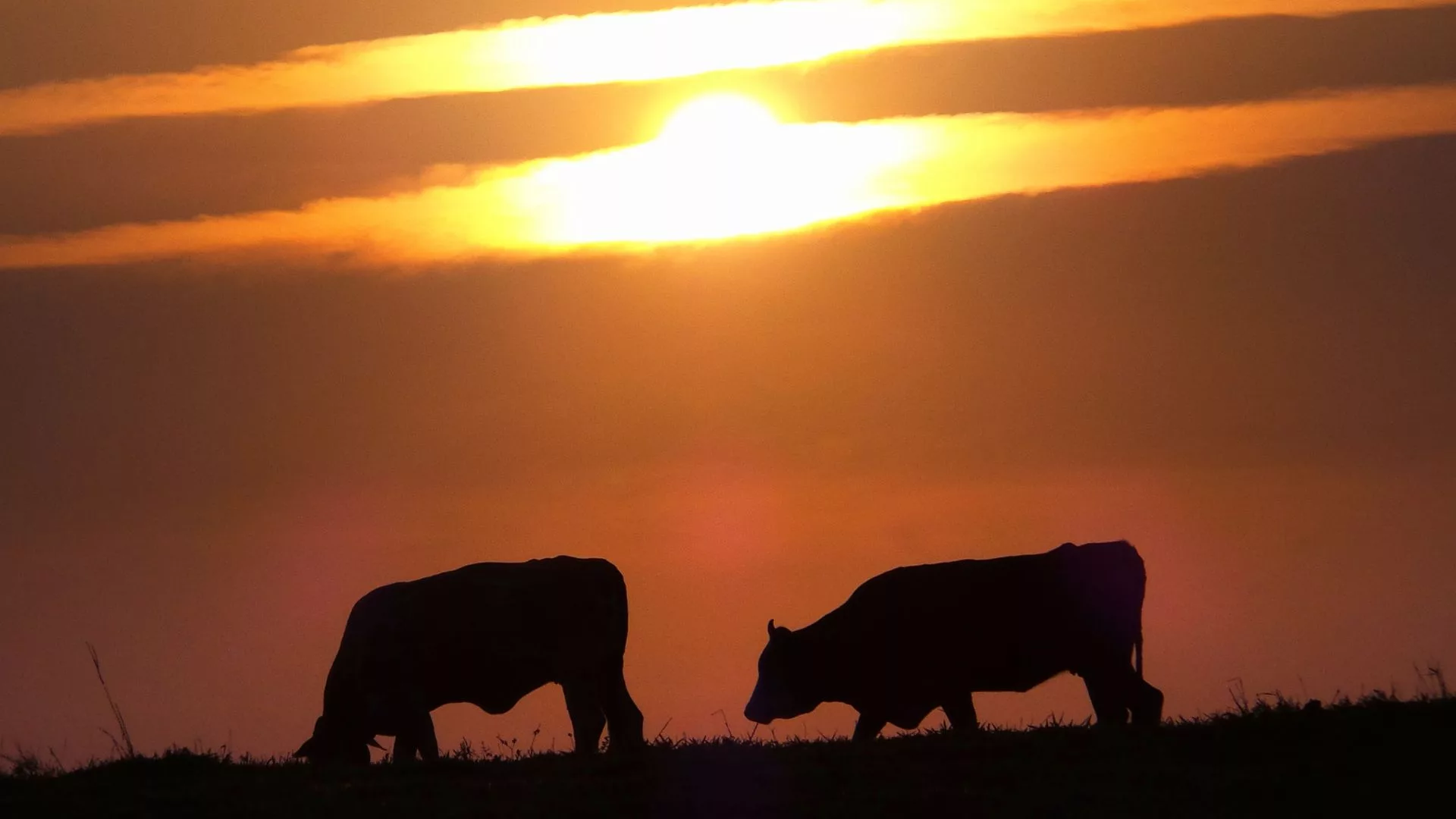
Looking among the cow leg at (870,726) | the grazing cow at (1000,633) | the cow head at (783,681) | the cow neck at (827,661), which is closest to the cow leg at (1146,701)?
the grazing cow at (1000,633)

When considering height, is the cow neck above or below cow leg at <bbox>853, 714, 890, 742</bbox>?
above

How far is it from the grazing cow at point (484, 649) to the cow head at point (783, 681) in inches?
98.3

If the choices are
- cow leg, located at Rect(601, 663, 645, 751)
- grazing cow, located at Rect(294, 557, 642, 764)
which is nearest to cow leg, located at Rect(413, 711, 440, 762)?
grazing cow, located at Rect(294, 557, 642, 764)

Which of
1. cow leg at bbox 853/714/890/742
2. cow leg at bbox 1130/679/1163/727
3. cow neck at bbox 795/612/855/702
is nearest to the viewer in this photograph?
cow leg at bbox 1130/679/1163/727

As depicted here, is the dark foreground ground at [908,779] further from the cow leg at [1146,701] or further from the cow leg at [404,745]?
the cow leg at [1146,701]

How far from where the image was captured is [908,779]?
14.6 metres

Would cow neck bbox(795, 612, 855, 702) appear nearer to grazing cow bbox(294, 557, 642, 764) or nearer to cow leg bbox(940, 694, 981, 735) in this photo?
A: cow leg bbox(940, 694, 981, 735)

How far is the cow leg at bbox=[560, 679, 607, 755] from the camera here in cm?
2431

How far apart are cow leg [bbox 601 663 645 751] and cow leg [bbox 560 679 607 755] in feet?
0.36

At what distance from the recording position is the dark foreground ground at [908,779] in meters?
13.7

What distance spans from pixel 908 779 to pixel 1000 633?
10372mm

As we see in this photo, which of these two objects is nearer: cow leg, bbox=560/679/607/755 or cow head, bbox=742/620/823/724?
cow leg, bbox=560/679/607/755

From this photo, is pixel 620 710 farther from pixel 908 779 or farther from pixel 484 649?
pixel 908 779

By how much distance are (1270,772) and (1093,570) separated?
35.4ft
